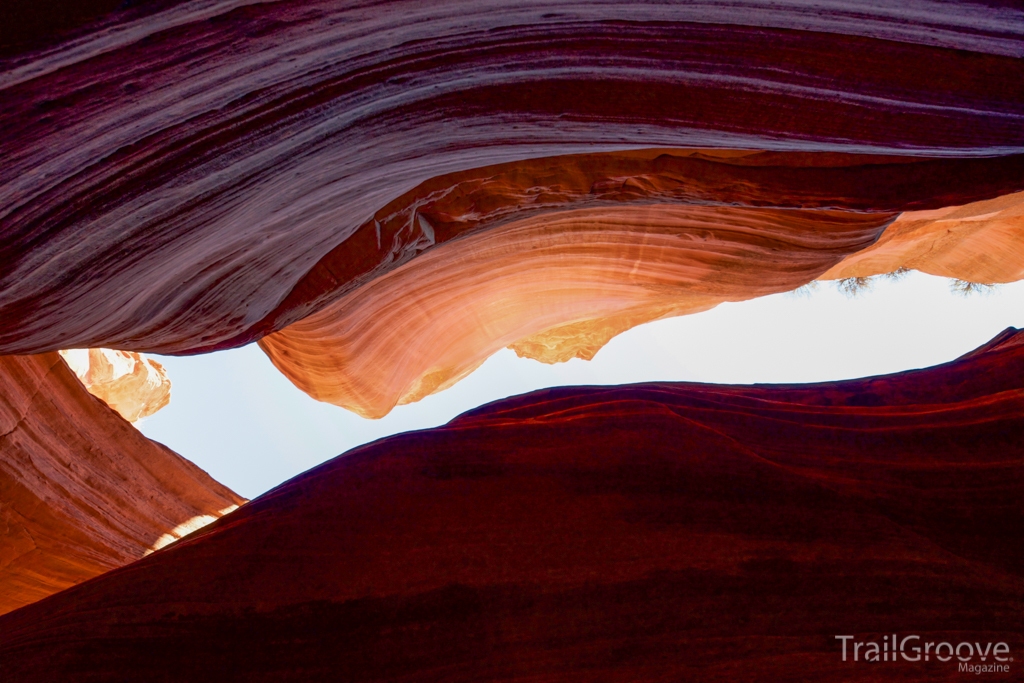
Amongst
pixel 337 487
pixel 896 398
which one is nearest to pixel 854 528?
pixel 896 398

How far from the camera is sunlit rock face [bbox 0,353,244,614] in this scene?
367 centimetres

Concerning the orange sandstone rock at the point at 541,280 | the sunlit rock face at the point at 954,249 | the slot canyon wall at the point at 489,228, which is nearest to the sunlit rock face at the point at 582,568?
the slot canyon wall at the point at 489,228

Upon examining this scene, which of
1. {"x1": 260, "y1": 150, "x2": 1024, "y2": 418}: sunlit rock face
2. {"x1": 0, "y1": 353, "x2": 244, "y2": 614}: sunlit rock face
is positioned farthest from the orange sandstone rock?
{"x1": 0, "y1": 353, "x2": 244, "y2": 614}: sunlit rock face

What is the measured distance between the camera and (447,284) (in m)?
5.06

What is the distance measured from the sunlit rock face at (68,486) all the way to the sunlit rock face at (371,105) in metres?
1.61

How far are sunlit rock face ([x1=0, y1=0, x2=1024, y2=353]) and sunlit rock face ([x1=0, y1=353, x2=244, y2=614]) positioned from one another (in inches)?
63.4

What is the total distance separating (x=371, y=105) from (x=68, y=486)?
397 centimetres

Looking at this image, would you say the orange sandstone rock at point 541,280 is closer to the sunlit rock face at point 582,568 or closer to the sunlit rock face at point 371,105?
the sunlit rock face at point 371,105

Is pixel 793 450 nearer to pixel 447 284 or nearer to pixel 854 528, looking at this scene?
pixel 854 528

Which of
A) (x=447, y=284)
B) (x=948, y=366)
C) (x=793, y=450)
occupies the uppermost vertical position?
(x=447, y=284)

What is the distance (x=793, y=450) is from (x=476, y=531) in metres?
1.94

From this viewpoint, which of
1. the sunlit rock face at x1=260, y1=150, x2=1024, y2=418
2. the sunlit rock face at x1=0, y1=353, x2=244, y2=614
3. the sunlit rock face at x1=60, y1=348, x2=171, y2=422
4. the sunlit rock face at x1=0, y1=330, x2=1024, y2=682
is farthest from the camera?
the sunlit rock face at x1=60, y1=348, x2=171, y2=422

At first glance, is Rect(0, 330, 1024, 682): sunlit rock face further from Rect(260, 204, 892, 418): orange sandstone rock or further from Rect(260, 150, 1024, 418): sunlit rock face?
Rect(260, 204, 892, 418): orange sandstone rock

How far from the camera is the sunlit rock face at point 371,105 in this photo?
1559mm
